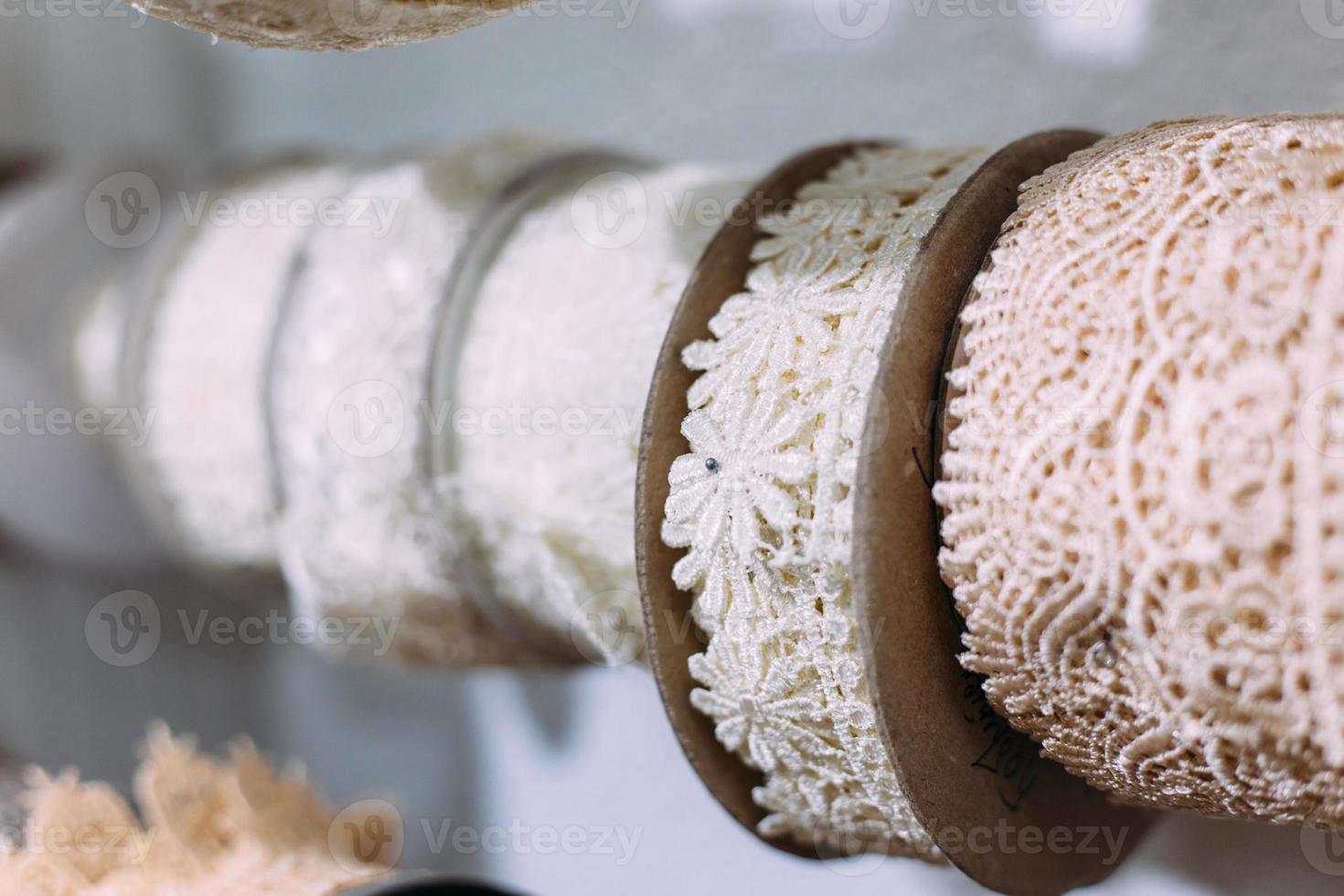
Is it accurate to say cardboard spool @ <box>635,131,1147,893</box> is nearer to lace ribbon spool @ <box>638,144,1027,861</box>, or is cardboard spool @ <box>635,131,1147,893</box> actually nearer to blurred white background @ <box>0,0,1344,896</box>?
lace ribbon spool @ <box>638,144,1027,861</box>

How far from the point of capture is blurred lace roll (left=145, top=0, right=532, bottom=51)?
386mm

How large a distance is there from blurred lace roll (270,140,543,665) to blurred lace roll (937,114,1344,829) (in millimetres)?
315

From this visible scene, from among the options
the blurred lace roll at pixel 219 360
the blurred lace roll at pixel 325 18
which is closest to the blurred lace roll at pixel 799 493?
the blurred lace roll at pixel 325 18

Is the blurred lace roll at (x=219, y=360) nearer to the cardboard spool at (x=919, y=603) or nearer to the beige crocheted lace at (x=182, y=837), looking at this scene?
the beige crocheted lace at (x=182, y=837)

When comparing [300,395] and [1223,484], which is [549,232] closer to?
[300,395]

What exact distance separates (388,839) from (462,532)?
188 millimetres

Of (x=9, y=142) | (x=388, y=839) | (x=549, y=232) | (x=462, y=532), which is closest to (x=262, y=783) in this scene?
(x=388, y=839)

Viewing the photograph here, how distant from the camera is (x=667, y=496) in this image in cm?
47

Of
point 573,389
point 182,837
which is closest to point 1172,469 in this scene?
point 573,389

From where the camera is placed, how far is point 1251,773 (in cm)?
38

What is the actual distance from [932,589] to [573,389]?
0.70 feet

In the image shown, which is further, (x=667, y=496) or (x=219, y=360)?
(x=219, y=360)

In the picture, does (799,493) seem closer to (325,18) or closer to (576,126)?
(325,18)

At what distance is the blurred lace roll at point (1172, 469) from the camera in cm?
34
